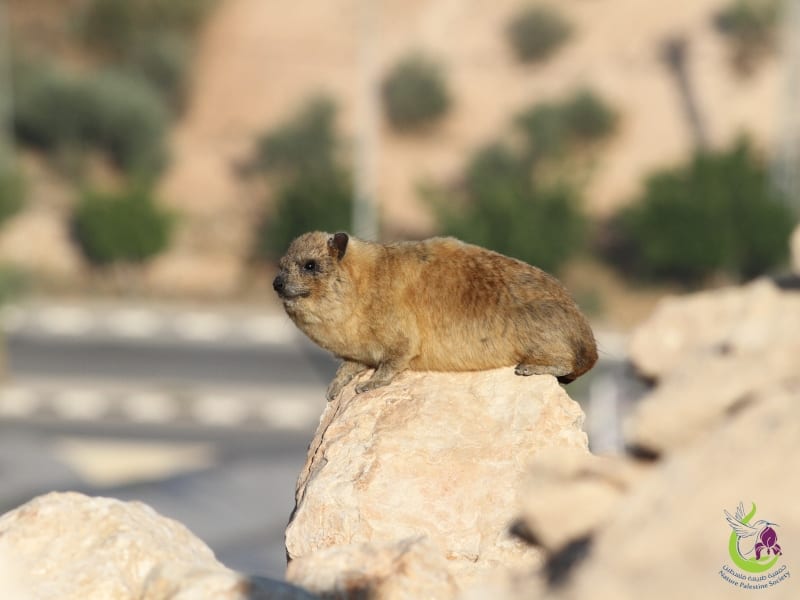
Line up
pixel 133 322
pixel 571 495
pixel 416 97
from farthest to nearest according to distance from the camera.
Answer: pixel 416 97 < pixel 133 322 < pixel 571 495

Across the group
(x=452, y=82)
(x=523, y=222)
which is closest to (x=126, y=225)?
(x=523, y=222)

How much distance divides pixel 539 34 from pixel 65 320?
21.7m

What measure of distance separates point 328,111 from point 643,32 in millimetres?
11402

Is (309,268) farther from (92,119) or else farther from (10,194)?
(92,119)

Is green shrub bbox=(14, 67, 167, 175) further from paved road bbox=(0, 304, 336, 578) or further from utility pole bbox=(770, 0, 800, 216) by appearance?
utility pole bbox=(770, 0, 800, 216)

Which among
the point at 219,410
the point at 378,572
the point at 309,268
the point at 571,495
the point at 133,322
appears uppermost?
the point at 133,322

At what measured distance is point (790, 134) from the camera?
3906 cm

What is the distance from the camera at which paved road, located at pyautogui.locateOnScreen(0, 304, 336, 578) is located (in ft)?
60.2

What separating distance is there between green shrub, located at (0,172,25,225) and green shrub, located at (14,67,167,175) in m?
6.35

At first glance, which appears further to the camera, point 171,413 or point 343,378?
point 171,413

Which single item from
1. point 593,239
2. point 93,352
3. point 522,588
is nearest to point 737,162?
point 593,239

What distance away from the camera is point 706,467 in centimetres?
315

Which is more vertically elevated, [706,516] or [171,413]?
[171,413]

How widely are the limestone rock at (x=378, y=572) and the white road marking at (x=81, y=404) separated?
22013 mm
